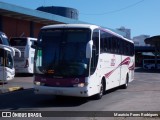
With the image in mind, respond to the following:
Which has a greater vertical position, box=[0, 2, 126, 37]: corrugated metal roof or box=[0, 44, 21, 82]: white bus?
box=[0, 2, 126, 37]: corrugated metal roof

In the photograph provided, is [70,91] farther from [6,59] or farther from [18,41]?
[18,41]

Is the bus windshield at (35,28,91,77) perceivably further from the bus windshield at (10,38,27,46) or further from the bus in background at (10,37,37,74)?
the bus windshield at (10,38,27,46)

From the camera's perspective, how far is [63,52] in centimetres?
1516

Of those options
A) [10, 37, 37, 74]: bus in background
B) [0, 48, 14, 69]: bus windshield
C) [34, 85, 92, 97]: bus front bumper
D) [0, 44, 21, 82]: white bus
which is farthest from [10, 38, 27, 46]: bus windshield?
[34, 85, 92, 97]: bus front bumper

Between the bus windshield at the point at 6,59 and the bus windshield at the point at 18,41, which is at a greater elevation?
the bus windshield at the point at 18,41

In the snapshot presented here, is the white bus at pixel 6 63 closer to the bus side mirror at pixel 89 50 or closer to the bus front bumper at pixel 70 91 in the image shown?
the bus front bumper at pixel 70 91

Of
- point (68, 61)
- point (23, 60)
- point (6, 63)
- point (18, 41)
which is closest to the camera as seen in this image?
point (68, 61)

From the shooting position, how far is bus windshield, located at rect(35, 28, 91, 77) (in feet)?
49.0

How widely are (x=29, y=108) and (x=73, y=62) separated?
254cm

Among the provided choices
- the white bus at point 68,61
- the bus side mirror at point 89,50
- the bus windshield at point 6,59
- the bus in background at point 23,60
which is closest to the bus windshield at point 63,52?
the white bus at point 68,61

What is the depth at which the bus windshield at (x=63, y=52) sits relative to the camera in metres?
14.9

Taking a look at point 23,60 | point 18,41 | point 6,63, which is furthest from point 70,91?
point 18,41

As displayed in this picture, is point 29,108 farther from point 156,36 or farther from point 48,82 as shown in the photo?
point 156,36

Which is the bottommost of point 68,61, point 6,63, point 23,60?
point 6,63
